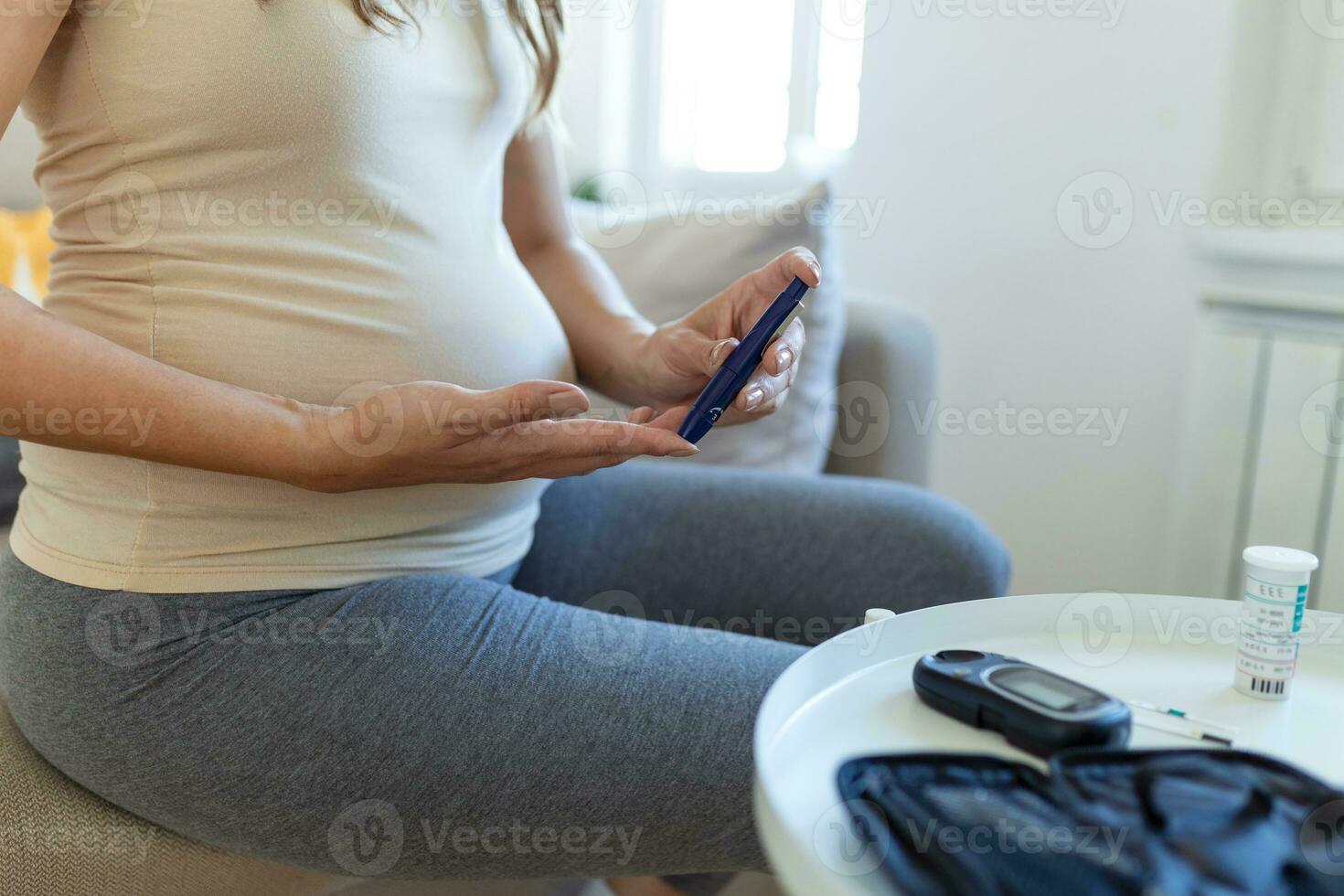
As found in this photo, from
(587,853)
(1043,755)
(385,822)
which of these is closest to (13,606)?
(385,822)

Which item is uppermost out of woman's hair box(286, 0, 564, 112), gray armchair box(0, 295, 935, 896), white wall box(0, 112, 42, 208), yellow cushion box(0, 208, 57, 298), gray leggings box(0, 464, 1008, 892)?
woman's hair box(286, 0, 564, 112)

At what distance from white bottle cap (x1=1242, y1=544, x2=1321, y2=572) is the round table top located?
0.19ft

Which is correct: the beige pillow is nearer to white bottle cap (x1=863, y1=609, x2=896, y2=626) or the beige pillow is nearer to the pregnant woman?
the pregnant woman

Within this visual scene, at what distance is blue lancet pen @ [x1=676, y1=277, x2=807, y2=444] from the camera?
2.04ft

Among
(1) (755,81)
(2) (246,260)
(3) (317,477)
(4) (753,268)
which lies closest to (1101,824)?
(3) (317,477)

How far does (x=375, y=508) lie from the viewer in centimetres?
67

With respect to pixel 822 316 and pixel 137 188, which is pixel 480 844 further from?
pixel 822 316

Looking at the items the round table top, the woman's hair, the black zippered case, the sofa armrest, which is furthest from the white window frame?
the black zippered case

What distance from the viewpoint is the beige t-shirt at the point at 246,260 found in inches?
24.9

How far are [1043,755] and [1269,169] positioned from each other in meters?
1.13

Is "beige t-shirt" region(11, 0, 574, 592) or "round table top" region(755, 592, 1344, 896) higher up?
"beige t-shirt" region(11, 0, 574, 592)

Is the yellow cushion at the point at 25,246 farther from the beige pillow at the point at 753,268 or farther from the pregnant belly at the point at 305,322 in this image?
the pregnant belly at the point at 305,322

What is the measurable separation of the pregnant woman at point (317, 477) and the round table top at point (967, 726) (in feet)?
0.39

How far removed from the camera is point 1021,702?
1.44ft
